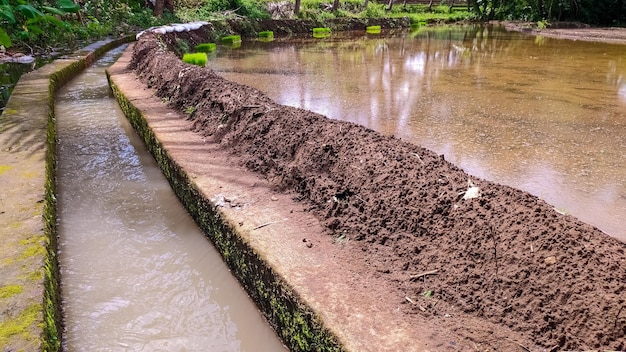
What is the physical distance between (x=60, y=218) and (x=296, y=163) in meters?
Result: 1.89

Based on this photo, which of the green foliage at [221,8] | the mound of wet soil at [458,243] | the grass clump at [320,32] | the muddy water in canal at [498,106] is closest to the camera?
the mound of wet soil at [458,243]

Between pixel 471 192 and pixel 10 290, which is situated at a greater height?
pixel 471 192

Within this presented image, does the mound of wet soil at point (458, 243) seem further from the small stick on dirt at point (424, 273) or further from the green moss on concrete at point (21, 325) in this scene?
the green moss on concrete at point (21, 325)

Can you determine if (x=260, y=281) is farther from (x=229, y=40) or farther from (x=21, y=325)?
(x=229, y=40)

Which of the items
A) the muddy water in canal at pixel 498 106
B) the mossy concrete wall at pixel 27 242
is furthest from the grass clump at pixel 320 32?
the mossy concrete wall at pixel 27 242

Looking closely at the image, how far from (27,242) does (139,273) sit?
0.68 meters

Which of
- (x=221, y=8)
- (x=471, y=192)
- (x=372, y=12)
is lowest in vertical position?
(x=471, y=192)

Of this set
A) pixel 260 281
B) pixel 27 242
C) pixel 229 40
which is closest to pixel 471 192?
pixel 260 281

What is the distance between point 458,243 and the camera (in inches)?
78.2

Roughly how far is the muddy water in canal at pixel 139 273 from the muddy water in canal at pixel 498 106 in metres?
2.25

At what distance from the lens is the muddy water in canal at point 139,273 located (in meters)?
2.29

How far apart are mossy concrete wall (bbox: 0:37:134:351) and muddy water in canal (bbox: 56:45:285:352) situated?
0.59ft

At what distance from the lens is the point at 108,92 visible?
25.3 ft

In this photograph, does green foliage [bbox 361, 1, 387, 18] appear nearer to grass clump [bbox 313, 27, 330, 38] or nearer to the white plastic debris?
grass clump [bbox 313, 27, 330, 38]
